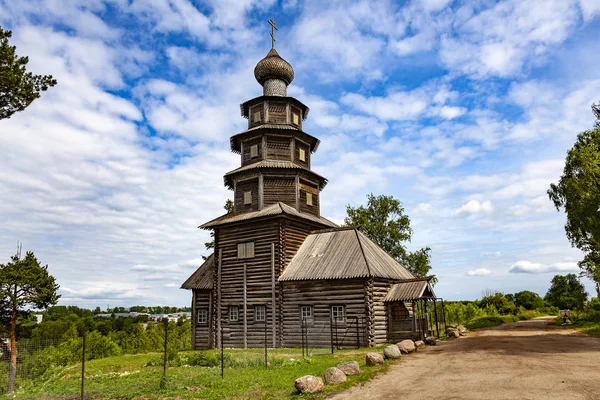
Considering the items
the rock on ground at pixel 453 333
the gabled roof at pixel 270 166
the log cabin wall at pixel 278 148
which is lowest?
the rock on ground at pixel 453 333

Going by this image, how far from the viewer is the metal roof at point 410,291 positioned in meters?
23.8

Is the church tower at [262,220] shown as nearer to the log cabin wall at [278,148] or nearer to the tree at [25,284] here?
the log cabin wall at [278,148]

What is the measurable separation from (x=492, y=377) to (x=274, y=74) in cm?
2742

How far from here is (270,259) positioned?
2703 cm

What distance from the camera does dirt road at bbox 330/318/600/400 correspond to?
1023cm

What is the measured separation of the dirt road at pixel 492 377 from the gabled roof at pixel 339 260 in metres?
7.21

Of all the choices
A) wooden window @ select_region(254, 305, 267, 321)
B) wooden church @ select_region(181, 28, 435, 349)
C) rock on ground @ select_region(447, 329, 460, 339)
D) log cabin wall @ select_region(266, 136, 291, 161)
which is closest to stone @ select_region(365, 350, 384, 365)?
wooden church @ select_region(181, 28, 435, 349)

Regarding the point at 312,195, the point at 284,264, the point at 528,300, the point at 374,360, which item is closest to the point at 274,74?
the point at 312,195

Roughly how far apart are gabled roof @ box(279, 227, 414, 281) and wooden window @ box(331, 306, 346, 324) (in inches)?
76.7

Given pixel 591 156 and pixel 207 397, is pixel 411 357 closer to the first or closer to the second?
pixel 207 397

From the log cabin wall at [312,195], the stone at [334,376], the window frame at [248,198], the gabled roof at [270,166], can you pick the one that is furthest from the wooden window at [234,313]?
the stone at [334,376]

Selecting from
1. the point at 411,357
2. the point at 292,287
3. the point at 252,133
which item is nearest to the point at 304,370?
the point at 411,357

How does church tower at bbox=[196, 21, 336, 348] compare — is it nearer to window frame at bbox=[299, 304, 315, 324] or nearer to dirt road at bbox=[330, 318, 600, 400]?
window frame at bbox=[299, 304, 315, 324]

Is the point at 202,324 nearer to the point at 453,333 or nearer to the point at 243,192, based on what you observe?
the point at 243,192
